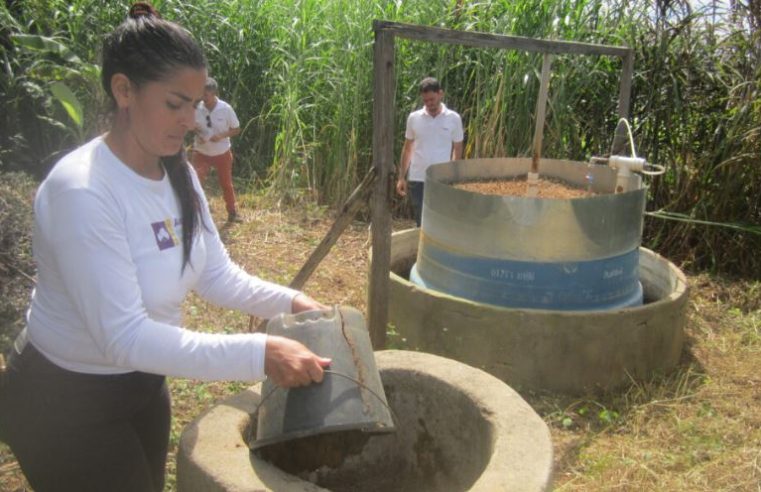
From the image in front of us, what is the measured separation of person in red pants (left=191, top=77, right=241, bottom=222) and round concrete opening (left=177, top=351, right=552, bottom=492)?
4.46 metres

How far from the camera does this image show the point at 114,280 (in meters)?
1.38

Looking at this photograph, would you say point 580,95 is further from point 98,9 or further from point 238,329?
point 98,9

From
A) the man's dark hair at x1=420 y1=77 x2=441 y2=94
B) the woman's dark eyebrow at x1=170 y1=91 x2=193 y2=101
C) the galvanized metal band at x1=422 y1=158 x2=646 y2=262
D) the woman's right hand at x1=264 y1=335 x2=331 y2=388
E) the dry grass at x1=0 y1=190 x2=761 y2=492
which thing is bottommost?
the dry grass at x1=0 y1=190 x2=761 y2=492

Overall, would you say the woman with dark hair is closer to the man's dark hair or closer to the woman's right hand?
the woman's right hand

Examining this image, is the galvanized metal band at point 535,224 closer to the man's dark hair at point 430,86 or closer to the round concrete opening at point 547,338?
the round concrete opening at point 547,338

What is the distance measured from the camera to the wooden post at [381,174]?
123 inches

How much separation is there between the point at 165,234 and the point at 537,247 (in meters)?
2.30

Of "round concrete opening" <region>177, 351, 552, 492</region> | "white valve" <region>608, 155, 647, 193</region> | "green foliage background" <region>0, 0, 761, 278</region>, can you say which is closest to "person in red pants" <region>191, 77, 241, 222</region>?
"green foliage background" <region>0, 0, 761, 278</region>

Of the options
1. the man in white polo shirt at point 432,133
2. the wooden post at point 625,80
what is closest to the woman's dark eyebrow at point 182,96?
the wooden post at point 625,80

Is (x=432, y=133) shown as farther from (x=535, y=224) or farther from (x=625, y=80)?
(x=535, y=224)

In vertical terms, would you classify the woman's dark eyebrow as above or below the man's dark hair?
above

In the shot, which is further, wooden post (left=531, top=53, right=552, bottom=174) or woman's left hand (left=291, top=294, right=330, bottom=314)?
wooden post (left=531, top=53, right=552, bottom=174)

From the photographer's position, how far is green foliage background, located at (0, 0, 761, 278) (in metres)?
5.40

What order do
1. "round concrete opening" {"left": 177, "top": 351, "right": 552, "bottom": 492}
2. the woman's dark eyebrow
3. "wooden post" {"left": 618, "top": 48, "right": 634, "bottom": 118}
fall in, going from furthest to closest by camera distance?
"wooden post" {"left": 618, "top": 48, "right": 634, "bottom": 118}, "round concrete opening" {"left": 177, "top": 351, "right": 552, "bottom": 492}, the woman's dark eyebrow
